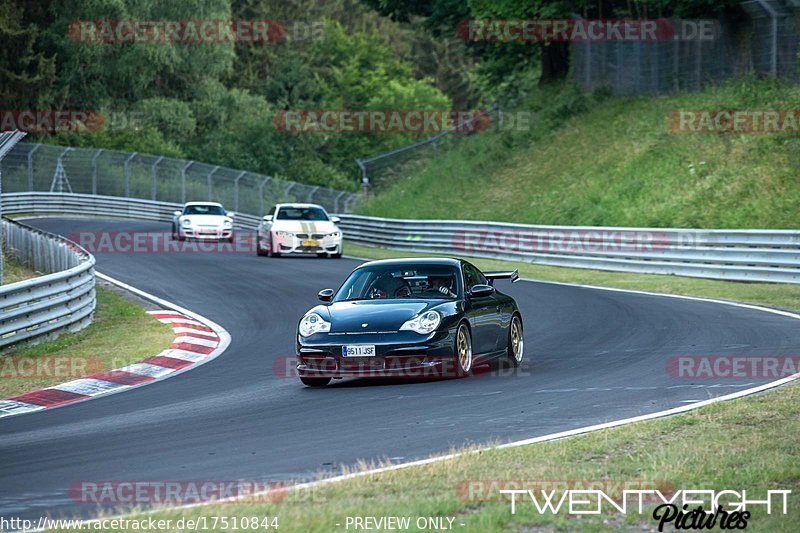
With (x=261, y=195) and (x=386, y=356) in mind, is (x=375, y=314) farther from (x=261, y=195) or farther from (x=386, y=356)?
(x=261, y=195)

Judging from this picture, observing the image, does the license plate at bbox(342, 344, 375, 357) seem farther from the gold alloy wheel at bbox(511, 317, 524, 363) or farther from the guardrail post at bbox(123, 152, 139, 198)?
the guardrail post at bbox(123, 152, 139, 198)

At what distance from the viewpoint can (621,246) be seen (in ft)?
96.5

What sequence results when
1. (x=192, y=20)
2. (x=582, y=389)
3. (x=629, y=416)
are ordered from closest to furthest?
(x=629, y=416), (x=582, y=389), (x=192, y=20)

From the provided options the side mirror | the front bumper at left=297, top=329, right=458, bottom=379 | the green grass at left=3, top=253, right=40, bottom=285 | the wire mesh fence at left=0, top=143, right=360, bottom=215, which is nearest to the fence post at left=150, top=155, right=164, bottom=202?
the wire mesh fence at left=0, top=143, right=360, bottom=215

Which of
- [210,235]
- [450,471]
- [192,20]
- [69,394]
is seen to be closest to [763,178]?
[210,235]

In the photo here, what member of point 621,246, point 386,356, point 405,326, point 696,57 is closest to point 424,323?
point 405,326

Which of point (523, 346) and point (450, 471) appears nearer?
point (450, 471)

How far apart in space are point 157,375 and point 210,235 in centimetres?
2668

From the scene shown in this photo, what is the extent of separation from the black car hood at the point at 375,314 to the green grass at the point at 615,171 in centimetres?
1825

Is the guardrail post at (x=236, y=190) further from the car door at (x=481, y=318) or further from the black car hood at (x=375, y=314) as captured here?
Result: the black car hood at (x=375, y=314)

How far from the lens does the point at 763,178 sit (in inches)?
1289

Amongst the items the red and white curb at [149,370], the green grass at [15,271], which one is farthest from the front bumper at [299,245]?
the red and white curb at [149,370]

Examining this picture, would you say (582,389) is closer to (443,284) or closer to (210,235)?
(443,284)

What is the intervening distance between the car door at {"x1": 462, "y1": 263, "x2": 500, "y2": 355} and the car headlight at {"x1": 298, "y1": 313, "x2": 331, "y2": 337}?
151cm
